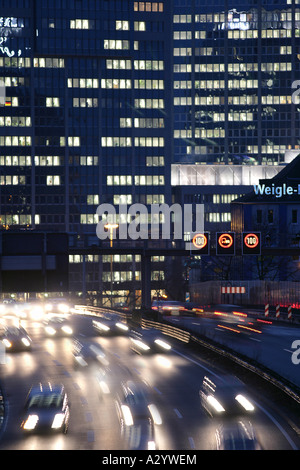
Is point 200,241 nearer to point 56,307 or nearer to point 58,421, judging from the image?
point 58,421

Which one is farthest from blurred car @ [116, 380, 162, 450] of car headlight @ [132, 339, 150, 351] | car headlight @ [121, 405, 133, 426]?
car headlight @ [132, 339, 150, 351]

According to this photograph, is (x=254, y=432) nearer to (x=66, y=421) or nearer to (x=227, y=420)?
(x=227, y=420)

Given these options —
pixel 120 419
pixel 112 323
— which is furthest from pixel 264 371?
pixel 112 323

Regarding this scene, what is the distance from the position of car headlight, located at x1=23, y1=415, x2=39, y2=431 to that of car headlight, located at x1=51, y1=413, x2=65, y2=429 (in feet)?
2.50

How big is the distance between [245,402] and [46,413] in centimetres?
912

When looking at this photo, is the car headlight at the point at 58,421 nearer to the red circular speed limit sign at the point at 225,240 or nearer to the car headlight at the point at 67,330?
the red circular speed limit sign at the point at 225,240

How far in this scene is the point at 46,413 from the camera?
33344mm

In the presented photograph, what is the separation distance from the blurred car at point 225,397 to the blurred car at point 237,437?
6.67 feet

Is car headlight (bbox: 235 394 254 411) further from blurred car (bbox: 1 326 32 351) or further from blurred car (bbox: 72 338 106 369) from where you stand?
blurred car (bbox: 1 326 32 351)

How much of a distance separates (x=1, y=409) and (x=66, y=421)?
21.3ft

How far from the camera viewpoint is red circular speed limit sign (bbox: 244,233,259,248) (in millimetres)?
64062

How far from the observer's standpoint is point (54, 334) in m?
71.4

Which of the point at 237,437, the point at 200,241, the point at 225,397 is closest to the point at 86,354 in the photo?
the point at 200,241

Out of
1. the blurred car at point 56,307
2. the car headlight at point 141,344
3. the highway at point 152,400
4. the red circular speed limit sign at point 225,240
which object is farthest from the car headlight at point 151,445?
the blurred car at point 56,307
